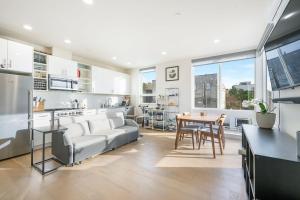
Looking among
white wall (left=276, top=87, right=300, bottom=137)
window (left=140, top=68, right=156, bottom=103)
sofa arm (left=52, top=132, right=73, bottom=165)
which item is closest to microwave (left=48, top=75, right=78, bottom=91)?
sofa arm (left=52, top=132, right=73, bottom=165)

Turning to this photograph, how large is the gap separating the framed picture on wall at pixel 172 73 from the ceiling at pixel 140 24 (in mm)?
1266

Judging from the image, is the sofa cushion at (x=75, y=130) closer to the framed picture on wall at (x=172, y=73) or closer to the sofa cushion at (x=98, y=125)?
the sofa cushion at (x=98, y=125)

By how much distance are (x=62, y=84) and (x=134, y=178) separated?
3300 mm

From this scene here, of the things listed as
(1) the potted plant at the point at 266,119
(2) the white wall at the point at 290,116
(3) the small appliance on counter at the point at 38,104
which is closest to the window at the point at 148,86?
(3) the small appliance on counter at the point at 38,104

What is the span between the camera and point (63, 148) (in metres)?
2.80

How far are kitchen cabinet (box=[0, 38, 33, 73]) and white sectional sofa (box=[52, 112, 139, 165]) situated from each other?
1.42 metres

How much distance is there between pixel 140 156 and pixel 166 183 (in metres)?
1.11

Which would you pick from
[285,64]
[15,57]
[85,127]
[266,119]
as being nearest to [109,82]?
[85,127]

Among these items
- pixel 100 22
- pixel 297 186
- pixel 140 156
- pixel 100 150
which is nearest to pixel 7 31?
pixel 100 22

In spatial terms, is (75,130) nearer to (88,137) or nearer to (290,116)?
(88,137)

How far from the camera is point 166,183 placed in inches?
87.7

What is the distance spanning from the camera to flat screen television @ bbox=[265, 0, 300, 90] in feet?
4.62

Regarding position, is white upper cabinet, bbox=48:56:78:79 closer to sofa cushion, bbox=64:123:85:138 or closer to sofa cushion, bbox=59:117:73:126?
sofa cushion, bbox=59:117:73:126

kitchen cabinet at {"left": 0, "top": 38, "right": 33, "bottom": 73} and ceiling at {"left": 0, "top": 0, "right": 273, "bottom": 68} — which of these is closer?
ceiling at {"left": 0, "top": 0, "right": 273, "bottom": 68}
